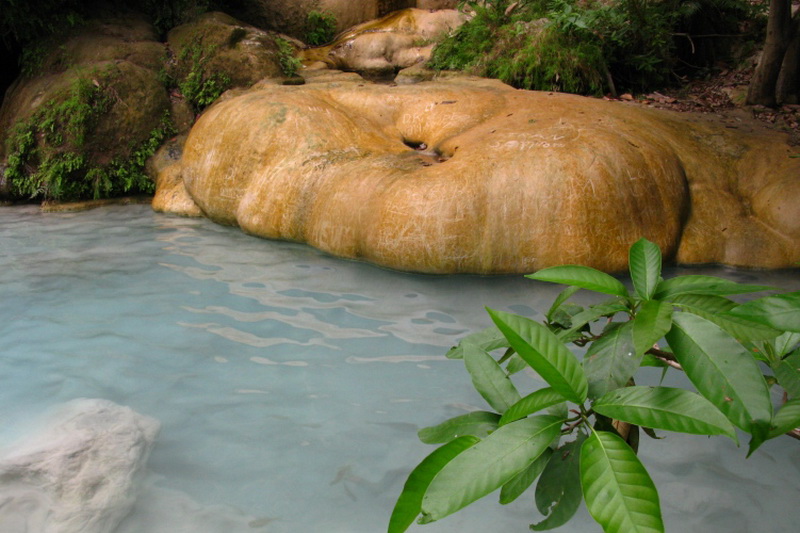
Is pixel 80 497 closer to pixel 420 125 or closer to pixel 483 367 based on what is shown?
pixel 483 367

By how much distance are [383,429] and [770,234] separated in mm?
3868

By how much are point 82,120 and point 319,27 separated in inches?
222

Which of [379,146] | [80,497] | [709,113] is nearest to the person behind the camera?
[80,497]

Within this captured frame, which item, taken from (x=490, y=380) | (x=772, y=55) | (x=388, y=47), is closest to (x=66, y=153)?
(x=388, y=47)

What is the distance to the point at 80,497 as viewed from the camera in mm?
2223

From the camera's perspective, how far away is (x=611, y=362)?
93cm

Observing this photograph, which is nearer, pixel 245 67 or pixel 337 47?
pixel 245 67

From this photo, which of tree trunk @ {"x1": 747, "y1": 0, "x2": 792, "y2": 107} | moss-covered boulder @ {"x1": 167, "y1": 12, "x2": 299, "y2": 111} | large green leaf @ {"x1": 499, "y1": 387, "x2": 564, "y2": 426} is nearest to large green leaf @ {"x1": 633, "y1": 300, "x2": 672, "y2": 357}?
large green leaf @ {"x1": 499, "y1": 387, "x2": 564, "y2": 426}

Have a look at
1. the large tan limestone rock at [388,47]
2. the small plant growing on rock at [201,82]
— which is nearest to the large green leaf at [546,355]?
the small plant growing on rock at [201,82]

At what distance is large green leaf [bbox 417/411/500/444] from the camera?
3.21 feet

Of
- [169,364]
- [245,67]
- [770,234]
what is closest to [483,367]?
[169,364]

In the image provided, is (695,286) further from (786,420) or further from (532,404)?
(532,404)

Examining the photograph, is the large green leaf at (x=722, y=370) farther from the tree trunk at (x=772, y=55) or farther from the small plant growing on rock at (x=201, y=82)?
the small plant growing on rock at (x=201, y=82)

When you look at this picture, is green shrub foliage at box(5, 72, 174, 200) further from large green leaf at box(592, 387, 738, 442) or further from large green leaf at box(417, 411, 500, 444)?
large green leaf at box(592, 387, 738, 442)
